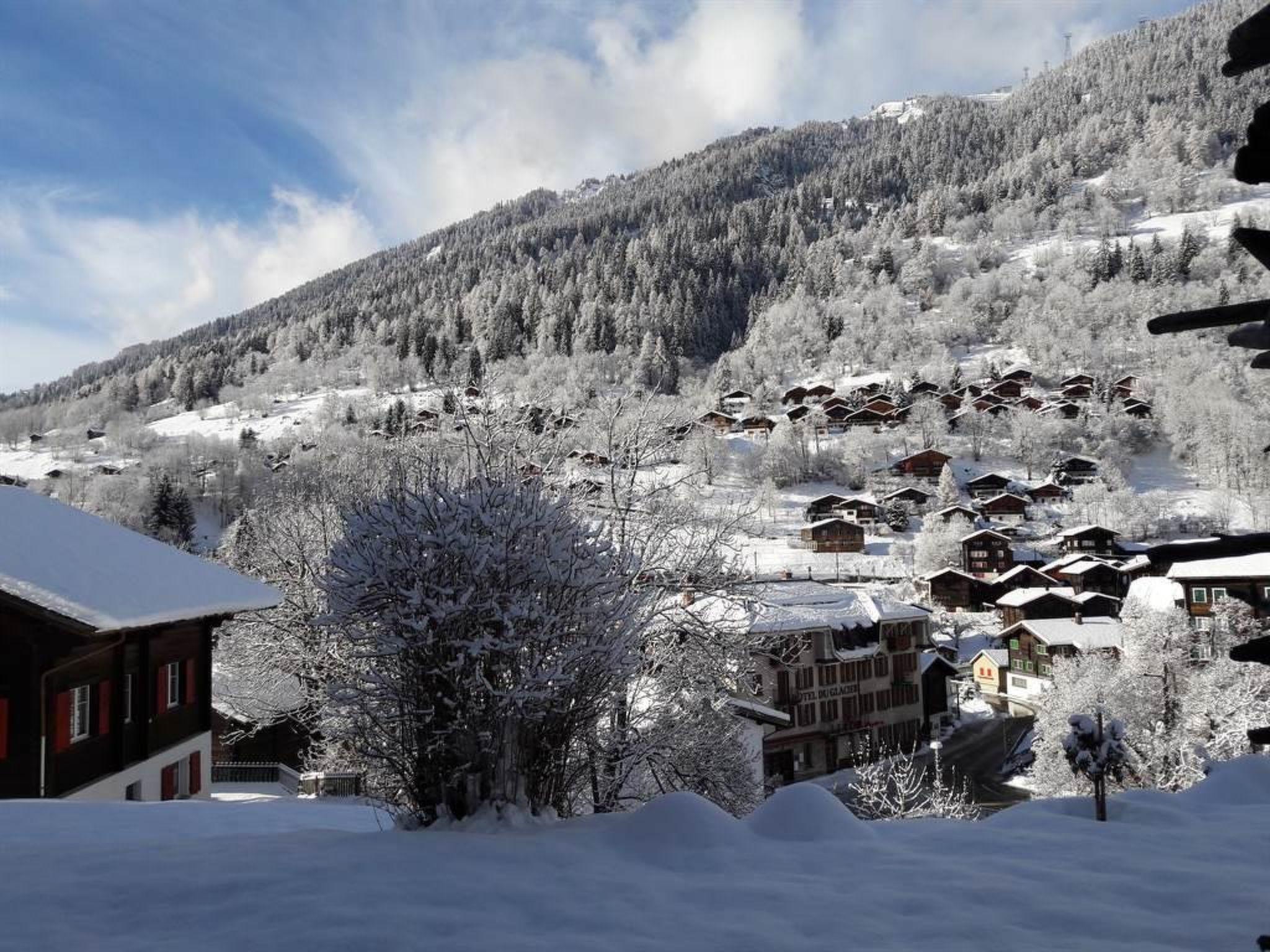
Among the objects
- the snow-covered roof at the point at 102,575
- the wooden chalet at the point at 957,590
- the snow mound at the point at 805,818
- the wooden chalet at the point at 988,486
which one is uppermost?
the wooden chalet at the point at 988,486

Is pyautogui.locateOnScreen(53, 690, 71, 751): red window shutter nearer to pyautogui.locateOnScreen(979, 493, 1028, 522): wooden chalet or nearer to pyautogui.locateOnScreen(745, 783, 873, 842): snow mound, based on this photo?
pyautogui.locateOnScreen(745, 783, 873, 842): snow mound

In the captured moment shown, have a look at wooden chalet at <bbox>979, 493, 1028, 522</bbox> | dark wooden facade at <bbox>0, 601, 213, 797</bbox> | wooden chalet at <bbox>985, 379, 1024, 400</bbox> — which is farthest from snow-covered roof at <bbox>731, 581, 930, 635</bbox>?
wooden chalet at <bbox>985, 379, 1024, 400</bbox>

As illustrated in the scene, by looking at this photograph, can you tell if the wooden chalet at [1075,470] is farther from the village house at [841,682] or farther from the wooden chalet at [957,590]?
the village house at [841,682]

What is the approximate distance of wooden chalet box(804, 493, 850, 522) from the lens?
75188mm

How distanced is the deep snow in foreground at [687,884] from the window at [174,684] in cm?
953

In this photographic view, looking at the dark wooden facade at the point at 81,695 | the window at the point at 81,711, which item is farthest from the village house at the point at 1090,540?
the window at the point at 81,711

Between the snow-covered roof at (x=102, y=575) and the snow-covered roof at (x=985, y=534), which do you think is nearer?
the snow-covered roof at (x=102, y=575)

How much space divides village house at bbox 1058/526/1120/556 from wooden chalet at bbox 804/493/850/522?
19.1 metres

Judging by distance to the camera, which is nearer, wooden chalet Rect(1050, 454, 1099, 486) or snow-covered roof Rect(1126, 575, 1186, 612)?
snow-covered roof Rect(1126, 575, 1186, 612)

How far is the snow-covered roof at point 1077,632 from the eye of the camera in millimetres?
41406

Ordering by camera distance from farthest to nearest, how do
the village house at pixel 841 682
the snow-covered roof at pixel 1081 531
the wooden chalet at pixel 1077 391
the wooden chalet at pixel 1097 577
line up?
the wooden chalet at pixel 1077 391, the snow-covered roof at pixel 1081 531, the wooden chalet at pixel 1097 577, the village house at pixel 841 682

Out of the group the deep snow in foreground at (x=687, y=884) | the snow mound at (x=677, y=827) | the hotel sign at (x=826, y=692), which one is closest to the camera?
the deep snow in foreground at (x=687, y=884)

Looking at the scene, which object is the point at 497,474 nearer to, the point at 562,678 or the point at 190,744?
the point at 562,678

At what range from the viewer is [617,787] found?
35.4ft
